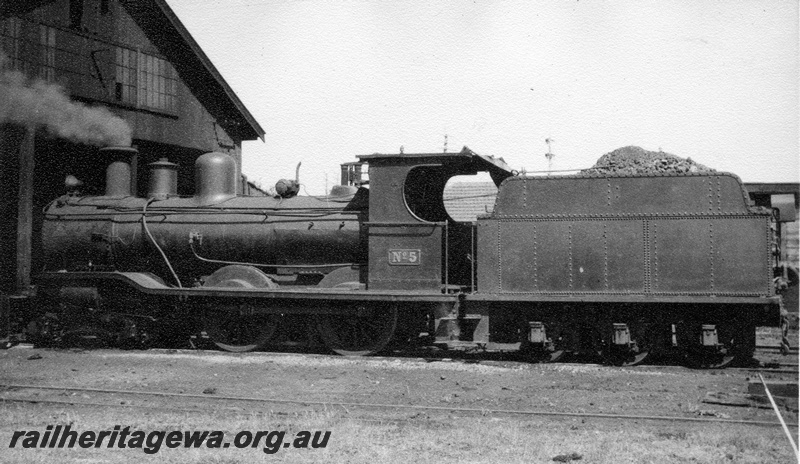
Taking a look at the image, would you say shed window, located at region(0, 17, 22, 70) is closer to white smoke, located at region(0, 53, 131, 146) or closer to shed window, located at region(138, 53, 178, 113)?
white smoke, located at region(0, 53, 131, 146)

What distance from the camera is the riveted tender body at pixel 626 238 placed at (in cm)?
859

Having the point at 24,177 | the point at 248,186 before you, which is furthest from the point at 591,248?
the point at 248,186

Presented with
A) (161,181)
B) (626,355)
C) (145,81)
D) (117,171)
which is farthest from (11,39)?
(626,355)

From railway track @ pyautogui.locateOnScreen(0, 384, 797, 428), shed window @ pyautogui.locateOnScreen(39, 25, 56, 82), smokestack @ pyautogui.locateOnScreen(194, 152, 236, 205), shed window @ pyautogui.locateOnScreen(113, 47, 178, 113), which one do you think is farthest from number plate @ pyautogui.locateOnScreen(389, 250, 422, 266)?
shed window @ pyautogui.locateOnScreen(113, 47, 178, 113)

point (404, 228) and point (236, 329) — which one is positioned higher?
point (404, 228)

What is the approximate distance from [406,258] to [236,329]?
3.06m

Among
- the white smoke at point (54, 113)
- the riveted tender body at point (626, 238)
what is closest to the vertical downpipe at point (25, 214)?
the white smoke at point (54, 113)

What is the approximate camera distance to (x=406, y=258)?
9680mm

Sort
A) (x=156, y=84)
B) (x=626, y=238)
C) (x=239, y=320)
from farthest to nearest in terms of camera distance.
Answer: (x=156, y=84) < (x=239, y=320) < (x=626, y=238)

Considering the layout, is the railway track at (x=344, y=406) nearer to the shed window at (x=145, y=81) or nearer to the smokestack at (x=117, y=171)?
the smokestack at (x=117, y=171)

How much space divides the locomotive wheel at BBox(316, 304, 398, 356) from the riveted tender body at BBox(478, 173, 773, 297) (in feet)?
5.75

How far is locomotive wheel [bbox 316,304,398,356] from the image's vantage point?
992cm

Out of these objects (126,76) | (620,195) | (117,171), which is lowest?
(620,195)

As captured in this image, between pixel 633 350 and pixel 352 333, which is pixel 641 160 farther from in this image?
pixel 352 333
